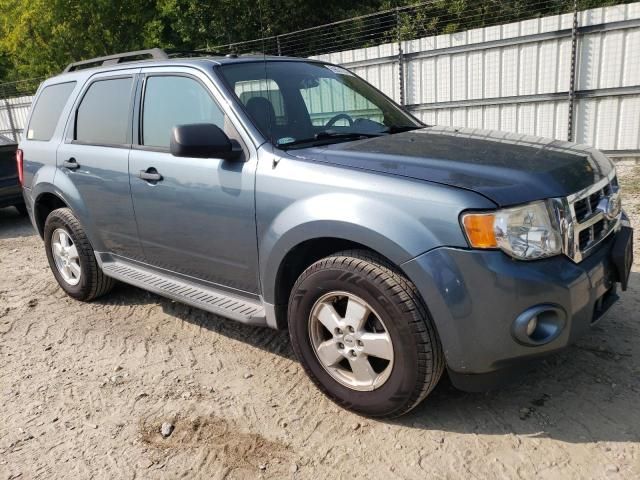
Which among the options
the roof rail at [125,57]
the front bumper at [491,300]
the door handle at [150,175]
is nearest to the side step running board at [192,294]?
the door handle at [150,175]

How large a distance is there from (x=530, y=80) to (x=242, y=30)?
12406 mm

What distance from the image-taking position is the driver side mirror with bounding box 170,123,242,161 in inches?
112

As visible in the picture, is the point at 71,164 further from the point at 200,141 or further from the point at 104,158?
the point at 200,141

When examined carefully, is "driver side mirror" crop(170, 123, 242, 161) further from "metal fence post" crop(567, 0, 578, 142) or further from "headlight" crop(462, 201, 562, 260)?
"metal fence post" crop(567, 0, 578, 142)

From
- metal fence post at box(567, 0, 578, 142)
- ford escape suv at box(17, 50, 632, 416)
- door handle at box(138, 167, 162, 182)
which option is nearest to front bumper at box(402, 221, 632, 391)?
ford escape suv at box(17, 50, 632, 416)

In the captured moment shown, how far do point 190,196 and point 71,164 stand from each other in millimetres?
1526

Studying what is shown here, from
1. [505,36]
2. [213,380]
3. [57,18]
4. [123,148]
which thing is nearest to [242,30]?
[57,18]

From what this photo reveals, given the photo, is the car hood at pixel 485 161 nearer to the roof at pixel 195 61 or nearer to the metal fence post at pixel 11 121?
the roof at pixel 195 61

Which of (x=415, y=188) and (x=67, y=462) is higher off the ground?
(x=415, y=188)

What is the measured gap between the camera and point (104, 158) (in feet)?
12.8

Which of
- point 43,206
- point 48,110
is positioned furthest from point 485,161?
point 43,206

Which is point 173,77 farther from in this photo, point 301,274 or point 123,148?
point 301,274

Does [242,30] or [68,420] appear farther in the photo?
[242,30]

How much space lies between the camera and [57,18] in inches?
883
